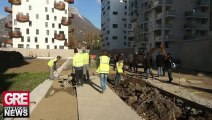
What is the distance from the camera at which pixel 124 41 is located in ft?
356

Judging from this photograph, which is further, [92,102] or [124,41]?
[124,41]

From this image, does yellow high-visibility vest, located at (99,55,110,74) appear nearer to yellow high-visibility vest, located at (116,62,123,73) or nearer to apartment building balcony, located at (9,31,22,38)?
yellow high-visibility vest, located at (116,62,123,73)

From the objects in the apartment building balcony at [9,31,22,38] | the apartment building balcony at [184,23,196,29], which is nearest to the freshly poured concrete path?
the apartment building balcony at [184,23,196,29]

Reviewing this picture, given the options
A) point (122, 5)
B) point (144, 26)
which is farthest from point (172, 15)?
point (122, 5)

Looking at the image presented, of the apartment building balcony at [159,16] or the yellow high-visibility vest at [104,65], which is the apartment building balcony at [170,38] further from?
the yellow high-visibility vest at [104,65]

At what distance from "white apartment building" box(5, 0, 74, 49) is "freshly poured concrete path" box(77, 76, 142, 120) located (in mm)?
70444

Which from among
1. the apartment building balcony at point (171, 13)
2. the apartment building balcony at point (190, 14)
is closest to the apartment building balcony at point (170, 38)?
the apartment building balcony at point (171, 13)

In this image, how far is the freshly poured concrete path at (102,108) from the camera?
944cm

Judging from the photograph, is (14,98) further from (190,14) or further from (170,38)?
(190,14)

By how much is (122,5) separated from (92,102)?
10098 cm

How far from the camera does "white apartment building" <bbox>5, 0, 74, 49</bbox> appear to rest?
82188mm

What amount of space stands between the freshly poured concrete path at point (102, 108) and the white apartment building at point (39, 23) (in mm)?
70444

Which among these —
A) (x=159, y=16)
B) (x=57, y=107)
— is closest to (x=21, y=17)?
(x=159, y=16)

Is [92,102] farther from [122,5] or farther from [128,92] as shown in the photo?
[122,5]
